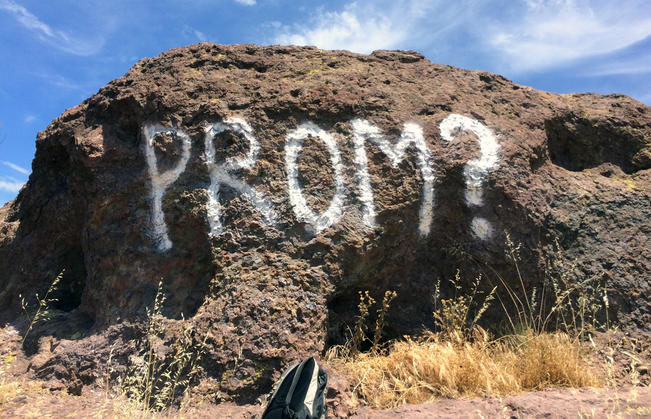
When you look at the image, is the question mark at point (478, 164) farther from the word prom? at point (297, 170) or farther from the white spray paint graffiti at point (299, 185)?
the white spray paint graffiti at point (299, 185)

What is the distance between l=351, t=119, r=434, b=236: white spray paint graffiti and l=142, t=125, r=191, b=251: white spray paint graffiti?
4.61 ft

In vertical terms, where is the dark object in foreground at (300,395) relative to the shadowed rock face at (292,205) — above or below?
below

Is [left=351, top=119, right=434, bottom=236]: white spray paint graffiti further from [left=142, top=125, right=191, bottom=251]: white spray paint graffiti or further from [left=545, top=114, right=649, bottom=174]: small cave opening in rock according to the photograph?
[left=545, top=114, right=649, bottom=174]: small cave opening in rock

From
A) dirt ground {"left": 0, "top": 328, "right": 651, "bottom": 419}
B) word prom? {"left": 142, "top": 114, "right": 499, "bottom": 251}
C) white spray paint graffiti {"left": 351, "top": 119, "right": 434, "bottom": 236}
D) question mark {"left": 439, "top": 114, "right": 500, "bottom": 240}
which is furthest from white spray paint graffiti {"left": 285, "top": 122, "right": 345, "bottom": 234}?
dirt ground {"left": 0, "top": 328, "right": 651, "bottom": 419}

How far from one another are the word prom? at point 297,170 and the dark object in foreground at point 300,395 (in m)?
1.19

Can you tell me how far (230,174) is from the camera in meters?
3.76

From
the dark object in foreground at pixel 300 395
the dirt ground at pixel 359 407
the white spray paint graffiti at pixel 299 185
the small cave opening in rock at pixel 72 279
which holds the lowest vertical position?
the dirt ground at pixel 359 407

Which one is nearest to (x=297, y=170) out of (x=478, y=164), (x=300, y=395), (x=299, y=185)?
(x=299, y=185)

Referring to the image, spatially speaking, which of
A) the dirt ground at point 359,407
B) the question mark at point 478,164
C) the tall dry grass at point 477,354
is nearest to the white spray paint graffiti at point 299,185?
the tall dry grass at point 477,354

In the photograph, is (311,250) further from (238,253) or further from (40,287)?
(40,287)

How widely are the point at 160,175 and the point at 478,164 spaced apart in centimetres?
262

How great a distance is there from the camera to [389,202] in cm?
380

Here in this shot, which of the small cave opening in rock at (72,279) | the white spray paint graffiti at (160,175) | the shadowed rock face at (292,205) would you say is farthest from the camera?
the small cave opening in rock at (72,279)

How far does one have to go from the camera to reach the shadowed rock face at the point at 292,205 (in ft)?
11.6
